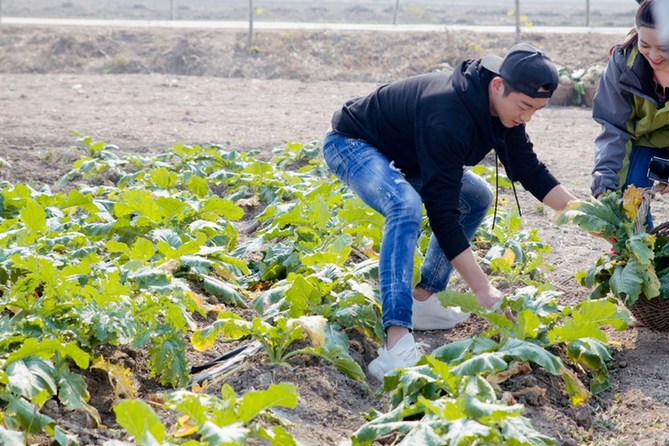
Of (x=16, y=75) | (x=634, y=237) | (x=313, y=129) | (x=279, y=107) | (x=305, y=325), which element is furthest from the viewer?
(x=16, y=75)

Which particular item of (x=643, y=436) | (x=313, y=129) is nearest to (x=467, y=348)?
(x=643, y=436)

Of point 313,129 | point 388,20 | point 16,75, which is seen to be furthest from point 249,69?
point 388,20

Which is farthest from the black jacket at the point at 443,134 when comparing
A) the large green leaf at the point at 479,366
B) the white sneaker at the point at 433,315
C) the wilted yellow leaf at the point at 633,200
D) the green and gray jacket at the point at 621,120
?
the white sneaker at the point at 433,315

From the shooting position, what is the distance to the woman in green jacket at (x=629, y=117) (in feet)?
15.0

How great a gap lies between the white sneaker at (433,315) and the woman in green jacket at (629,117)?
884 mm

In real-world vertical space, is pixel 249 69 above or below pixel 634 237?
below

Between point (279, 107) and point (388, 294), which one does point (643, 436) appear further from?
point (279, 107)

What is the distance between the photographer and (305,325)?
3.88 meters

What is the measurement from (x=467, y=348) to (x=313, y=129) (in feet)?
23.1

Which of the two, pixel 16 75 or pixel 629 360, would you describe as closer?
pixel 629 360

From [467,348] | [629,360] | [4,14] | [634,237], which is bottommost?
[4,14]

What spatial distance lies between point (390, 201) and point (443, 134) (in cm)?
39

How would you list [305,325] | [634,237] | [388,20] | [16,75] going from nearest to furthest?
[305,325], [634,237], [16,75], [388,20]

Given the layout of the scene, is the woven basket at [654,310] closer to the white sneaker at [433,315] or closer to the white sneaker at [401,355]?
the white sneaker at [433,315]
